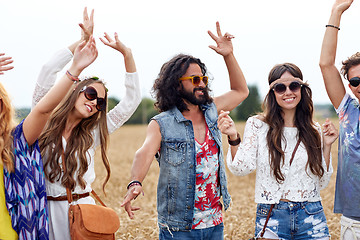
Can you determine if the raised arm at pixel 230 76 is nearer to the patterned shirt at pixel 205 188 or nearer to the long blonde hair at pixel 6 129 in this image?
the patterned shirt at pixel 205 188

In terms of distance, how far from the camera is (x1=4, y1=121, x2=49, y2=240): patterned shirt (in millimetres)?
3150

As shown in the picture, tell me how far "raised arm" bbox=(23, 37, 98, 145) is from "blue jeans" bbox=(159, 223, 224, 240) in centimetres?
128

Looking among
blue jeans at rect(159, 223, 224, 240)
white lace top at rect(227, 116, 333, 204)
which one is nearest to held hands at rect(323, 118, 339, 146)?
white lace top at rect(227, 116, 333, 204)

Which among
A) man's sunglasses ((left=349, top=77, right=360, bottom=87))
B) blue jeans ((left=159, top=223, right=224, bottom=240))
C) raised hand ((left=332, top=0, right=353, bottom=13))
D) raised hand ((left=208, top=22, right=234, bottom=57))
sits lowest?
blue jeans ((left=159, top=223, right=224, bottom=240))

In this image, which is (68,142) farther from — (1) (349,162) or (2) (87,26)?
(1) (349,162)

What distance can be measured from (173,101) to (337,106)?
4.58ft

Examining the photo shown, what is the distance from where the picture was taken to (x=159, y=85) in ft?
12.5

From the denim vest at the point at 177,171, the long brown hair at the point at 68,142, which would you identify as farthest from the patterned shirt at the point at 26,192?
the denim vest at the point at 177,171

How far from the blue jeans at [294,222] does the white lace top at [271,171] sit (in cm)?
6

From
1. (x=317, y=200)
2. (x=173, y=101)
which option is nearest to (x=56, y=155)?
(x=173, y=101)

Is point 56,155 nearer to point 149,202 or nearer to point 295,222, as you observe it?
point 295,222

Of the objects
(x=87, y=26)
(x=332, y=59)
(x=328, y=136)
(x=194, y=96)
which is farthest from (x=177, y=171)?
(x=332, y=59)

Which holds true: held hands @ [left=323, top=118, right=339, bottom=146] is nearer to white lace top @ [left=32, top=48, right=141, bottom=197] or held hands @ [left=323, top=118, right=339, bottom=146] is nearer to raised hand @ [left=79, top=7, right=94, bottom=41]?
white lace top @ [left=32, top=48, right=141, bottom=197]

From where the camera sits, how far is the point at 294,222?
3.54 meters
